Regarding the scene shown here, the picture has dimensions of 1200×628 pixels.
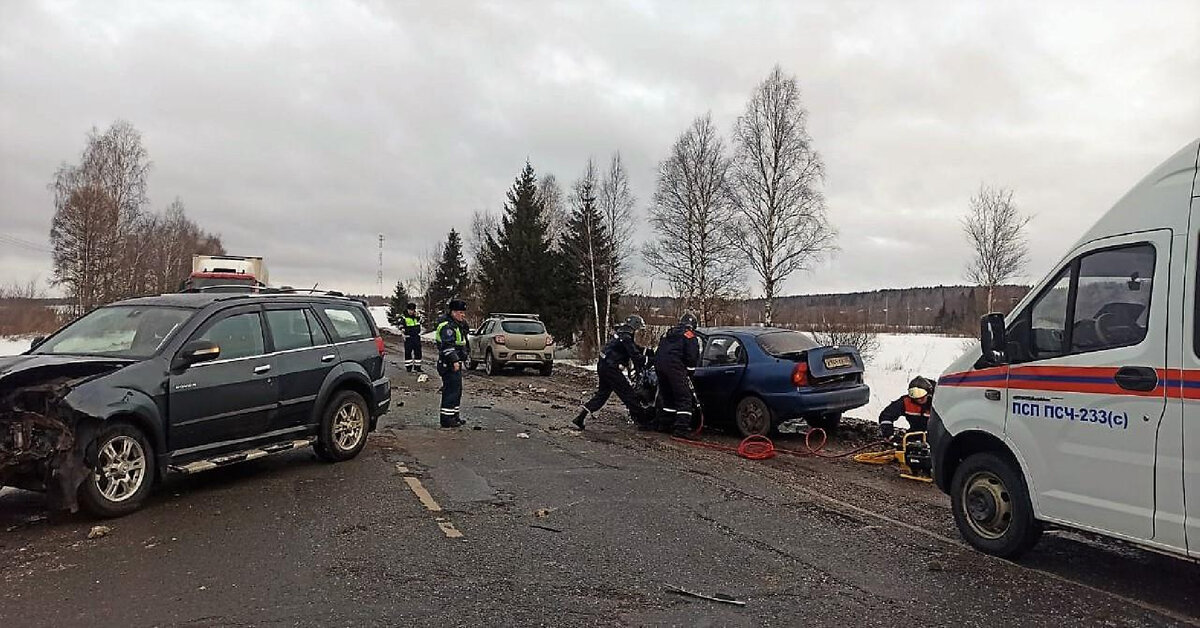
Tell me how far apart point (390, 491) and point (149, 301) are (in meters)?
3.06

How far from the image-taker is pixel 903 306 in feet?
293

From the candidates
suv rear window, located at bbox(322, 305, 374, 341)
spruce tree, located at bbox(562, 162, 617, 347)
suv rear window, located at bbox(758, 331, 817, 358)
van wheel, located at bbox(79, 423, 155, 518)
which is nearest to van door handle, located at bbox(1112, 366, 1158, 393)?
suv rear window, located at bbox(758, 331, 817, 358)

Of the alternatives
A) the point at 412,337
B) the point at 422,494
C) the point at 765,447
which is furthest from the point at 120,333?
the point at 412,337

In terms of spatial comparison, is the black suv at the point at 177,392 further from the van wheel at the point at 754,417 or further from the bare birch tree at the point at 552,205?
the bare birch tree at the point at 552,205

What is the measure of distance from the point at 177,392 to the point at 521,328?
14.8 m

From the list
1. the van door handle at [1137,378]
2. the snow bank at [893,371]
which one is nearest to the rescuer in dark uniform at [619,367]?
the snow bank at [893,371]

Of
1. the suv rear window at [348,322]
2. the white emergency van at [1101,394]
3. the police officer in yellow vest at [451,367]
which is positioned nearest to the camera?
the white emergency van at [1101,394]

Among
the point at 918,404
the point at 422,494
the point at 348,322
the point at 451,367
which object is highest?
the point at 348,322

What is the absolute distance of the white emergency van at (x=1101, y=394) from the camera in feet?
13.2

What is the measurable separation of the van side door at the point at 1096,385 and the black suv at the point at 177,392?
6.34 meters

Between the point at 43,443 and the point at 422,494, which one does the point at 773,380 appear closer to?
the point at 422,494

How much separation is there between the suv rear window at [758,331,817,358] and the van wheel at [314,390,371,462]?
203 inches

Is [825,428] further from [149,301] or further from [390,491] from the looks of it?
[149,301]

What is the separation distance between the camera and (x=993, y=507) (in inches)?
203
